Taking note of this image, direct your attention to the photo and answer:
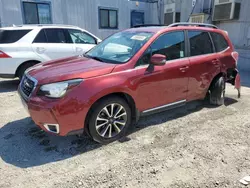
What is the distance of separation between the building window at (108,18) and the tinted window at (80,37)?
677 centimetres

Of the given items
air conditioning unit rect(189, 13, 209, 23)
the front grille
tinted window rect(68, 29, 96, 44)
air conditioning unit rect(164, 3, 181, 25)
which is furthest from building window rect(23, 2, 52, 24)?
the front grille

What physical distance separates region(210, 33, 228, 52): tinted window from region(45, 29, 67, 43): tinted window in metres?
4.22

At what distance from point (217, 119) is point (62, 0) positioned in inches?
417

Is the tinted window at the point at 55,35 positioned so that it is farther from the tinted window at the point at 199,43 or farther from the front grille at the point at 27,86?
the tinted window at the point at 199,43

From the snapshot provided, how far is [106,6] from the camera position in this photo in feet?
42.9

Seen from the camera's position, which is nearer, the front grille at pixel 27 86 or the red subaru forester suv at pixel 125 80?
the red subaru forester suv at pixel 125 80

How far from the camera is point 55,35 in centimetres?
632

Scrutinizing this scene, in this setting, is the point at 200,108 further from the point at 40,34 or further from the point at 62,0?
the point at 62,0

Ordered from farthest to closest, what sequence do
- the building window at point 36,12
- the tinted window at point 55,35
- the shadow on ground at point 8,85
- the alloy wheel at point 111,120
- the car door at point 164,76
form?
the building window at point 36,12 → the tinted window at point 55,35 → the shadow on ground at point 8,85 → the car door at point 164,76 → the alloy wheel at point 111,120

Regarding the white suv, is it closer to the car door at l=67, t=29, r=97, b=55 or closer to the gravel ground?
the car door at l=67, t=29, r=97, b=55

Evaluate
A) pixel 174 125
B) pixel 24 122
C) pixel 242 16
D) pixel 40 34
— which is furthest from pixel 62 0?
pixel 174 125

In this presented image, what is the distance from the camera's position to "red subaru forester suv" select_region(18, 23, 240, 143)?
8.97 feet

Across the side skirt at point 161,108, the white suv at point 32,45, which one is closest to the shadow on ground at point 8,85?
the white suv at point 32,45

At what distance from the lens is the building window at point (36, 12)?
36.1 feet
